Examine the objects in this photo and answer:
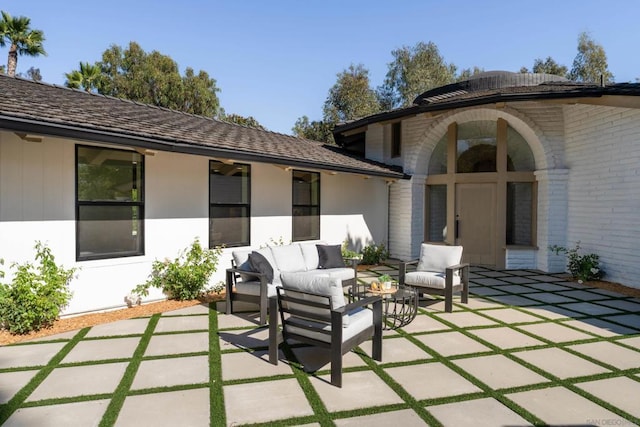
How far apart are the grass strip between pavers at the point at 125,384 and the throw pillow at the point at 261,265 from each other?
160 centimetres

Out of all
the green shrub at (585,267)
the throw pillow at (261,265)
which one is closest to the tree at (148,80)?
the throw pillow at (261,265)

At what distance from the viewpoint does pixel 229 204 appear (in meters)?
7.29

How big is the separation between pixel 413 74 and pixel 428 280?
74.0 ft

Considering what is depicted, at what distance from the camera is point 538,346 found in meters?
4.27

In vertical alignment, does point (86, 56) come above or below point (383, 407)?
above

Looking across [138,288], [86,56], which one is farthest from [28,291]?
[86,56]

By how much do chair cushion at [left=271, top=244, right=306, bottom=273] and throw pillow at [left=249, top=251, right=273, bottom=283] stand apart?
602mm

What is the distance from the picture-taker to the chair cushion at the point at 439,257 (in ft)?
21.0

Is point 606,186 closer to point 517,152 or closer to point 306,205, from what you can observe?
point 517,152

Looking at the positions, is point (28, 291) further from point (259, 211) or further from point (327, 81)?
point (327, 81)

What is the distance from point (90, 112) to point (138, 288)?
9.28 feet

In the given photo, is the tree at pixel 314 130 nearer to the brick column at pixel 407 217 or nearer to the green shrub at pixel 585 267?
the brick column at pixel 407 217

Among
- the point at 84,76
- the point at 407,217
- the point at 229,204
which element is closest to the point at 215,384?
the point at 229,204

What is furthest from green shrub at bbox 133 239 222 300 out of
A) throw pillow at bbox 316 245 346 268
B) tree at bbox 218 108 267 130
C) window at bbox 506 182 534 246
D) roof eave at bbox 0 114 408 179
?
tree at bbox 218 108 267 130
